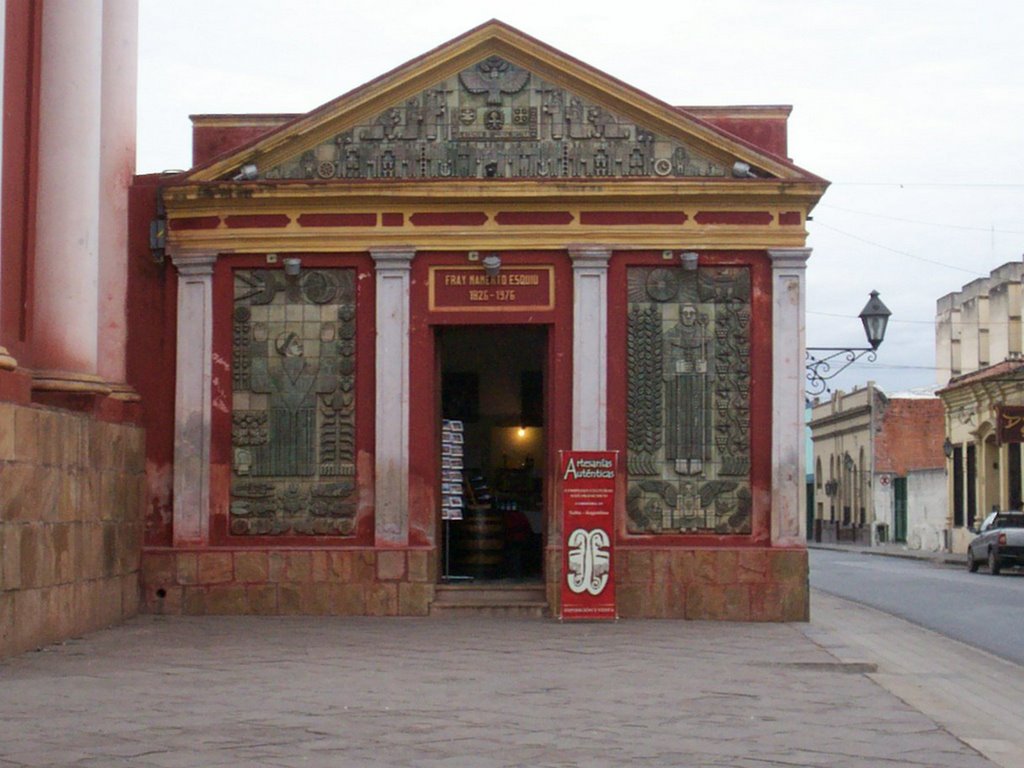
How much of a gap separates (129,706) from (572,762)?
11.4ft

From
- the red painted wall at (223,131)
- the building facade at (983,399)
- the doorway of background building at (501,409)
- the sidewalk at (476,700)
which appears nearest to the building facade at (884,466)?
the building facade at (983,399)

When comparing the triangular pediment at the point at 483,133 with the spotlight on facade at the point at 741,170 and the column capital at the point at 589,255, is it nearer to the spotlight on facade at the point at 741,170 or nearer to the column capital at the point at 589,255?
the spotlight on facade at the point at 741,170

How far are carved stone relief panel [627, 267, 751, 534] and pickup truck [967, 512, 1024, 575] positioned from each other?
18.5 meters

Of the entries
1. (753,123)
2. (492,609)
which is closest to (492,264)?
(753,123)

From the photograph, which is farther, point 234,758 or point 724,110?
point 724,110

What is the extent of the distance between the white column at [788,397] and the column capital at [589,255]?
6.23ft

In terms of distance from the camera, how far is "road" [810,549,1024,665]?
60.7 ft

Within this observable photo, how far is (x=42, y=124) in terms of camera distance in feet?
52.1

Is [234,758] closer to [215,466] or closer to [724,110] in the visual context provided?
[215,466]

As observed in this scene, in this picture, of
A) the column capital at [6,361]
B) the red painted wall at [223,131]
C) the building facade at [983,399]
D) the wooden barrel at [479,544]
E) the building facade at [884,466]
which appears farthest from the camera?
the building facade at [884,466]

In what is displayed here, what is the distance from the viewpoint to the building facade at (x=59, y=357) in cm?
1418

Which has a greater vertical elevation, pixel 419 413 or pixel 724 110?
pixel 724 110

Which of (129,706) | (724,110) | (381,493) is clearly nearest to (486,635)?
(381,493)

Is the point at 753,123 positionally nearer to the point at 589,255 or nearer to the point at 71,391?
the point at 589,255
